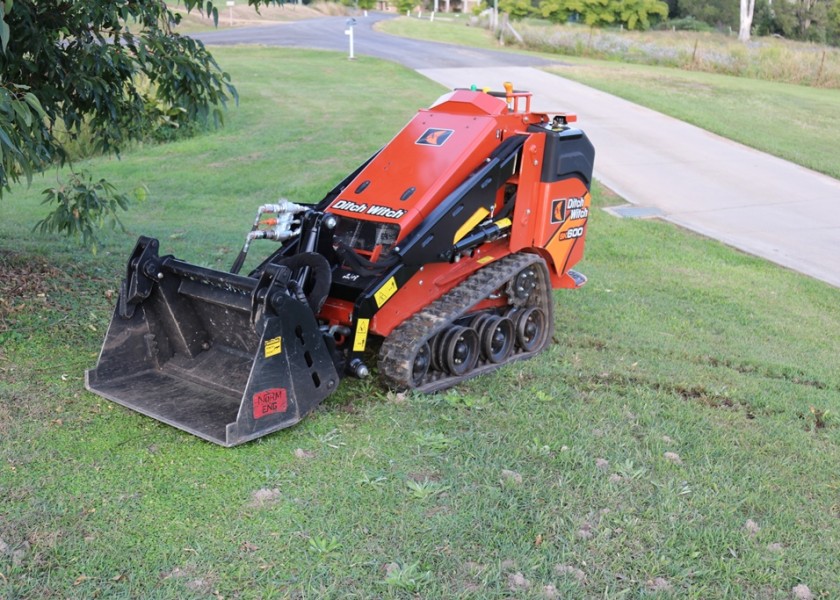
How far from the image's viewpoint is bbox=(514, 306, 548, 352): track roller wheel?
6.53m

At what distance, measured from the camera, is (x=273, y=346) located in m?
4.84

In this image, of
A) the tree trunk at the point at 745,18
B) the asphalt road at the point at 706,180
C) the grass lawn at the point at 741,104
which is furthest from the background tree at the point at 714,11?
the asphalt road at the point at 706,180

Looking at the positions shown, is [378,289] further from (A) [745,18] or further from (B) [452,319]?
(A) [745,18]

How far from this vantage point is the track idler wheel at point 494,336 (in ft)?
20.2

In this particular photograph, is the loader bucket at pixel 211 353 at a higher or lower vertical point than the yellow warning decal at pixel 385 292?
lower

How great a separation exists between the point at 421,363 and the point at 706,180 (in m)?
9.94

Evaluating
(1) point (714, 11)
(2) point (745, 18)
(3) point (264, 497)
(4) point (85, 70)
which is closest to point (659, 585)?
(3) point (264, 497)

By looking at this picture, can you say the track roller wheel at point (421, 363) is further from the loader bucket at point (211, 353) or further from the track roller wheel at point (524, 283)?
the track roller wheel at point (524, 283)

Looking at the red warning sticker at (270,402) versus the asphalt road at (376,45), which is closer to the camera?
the red warning sticker at (270,402)

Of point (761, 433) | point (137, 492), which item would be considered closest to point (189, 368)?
point (137, 492)

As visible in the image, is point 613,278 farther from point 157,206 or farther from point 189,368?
point 157,206

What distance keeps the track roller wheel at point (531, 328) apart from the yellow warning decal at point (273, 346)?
7.23 feet

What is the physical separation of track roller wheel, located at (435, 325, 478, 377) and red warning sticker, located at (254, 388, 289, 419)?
128 cm

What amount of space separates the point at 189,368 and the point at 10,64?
2.27 m
